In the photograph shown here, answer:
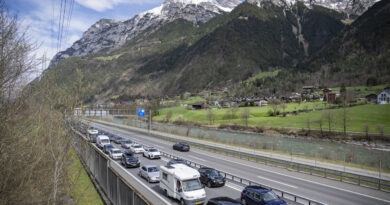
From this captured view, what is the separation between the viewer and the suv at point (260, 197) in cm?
1478

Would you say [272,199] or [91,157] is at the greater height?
[91,157]

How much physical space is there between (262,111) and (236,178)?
Result: 93.7m

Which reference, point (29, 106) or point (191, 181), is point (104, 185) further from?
point (29, 106)

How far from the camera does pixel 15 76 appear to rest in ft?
26.1

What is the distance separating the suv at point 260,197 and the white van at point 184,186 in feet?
9.26

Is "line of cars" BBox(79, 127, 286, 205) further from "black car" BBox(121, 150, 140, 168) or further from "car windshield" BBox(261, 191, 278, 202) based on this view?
"black car" BBox(121, 150, 140, 168)

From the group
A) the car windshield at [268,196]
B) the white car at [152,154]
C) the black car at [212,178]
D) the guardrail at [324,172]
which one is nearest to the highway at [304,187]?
the black car at [212,178]

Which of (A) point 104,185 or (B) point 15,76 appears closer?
(B) point 15,76

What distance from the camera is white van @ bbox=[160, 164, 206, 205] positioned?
15938 mm

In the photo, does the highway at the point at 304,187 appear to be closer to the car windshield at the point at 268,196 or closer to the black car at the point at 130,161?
the black car at the point at 130,161

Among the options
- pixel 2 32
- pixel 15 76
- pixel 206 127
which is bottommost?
pixel 206 127

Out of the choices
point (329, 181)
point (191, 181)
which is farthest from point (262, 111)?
point (191, 181)

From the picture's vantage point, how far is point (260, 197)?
1509 cm

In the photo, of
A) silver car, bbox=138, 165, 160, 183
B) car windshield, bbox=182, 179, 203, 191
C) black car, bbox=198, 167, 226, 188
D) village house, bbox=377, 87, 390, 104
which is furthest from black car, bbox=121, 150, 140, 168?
village house, bbox=377, 87, 390, 104
